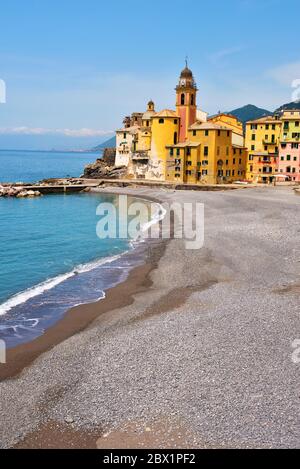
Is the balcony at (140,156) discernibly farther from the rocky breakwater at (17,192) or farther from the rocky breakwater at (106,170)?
the rocky breakwater at (17,192)

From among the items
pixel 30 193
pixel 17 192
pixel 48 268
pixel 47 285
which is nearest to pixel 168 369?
pixel 47 285

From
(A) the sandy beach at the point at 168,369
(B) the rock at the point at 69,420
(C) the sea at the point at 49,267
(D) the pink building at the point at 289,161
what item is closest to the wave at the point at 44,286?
(C) the sea at the point at 49,267

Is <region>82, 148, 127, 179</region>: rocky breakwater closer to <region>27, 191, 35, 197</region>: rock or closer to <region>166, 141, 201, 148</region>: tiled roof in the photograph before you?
<region>166, 141, 201, 148</region>: tiled roof

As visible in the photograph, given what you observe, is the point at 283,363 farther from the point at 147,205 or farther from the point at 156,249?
the point at 147,205

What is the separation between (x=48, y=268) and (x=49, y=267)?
1.04 ft

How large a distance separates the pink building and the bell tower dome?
66.8 ft

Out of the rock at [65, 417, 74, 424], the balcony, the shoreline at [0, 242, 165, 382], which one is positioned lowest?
the rock at [65, 417, 74, 424]

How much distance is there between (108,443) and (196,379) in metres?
4.16

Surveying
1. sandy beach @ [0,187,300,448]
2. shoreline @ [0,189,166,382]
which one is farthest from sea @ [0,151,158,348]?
sandy beach @ [0,187,300,448]

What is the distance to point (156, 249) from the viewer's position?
3906 cm

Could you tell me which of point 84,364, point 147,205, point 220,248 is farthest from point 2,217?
point 84,364

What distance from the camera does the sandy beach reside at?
1338cm

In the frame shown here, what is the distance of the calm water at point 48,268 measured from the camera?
24.2 m

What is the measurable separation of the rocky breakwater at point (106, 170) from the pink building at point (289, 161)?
37.0 m
